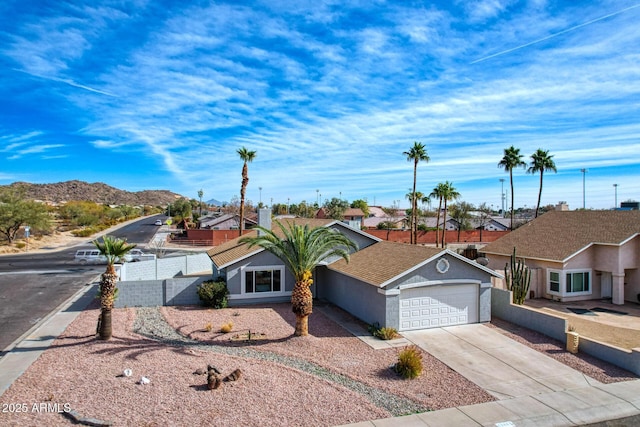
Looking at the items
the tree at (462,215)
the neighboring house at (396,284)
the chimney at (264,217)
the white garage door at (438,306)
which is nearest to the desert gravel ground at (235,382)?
the white garage door at (438,306)

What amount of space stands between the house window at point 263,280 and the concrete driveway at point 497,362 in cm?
837

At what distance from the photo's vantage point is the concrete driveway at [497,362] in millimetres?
12812

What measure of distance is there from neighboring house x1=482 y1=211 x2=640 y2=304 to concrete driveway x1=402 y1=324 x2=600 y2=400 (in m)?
9.62

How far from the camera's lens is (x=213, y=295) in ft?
70.7

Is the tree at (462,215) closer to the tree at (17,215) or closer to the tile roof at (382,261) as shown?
the tile roof at (382,261)

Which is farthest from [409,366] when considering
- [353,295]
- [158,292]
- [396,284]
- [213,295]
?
[158,292]

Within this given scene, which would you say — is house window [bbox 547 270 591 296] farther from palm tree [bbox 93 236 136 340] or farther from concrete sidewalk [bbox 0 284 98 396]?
concrete sidewalk [bbox 0 284 98 396]

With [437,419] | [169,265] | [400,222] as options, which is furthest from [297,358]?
[400,222]

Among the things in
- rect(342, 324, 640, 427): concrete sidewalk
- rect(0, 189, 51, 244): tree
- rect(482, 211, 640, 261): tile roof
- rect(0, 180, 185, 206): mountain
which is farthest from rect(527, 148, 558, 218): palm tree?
rect(0, 180, 185, 206): mountain

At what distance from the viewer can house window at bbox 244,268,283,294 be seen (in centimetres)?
2281

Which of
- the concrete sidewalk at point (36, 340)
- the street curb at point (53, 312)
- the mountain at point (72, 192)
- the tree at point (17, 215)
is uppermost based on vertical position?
the mountain at point (72, 192)

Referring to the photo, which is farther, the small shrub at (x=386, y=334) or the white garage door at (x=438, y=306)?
the white garage door at (x=438, y=306)

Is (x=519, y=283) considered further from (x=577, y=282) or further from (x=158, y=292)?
(x=158, y=292)

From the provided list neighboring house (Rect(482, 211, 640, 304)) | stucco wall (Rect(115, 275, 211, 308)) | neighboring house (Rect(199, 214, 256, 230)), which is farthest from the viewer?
neighboring house (Rect(199, 214, 256, 230))
